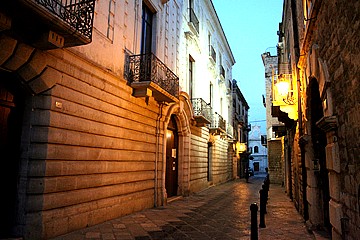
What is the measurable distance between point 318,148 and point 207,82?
489 inches

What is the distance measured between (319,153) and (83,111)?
5.74 meters

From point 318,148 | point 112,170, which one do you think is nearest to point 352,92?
point 318,148

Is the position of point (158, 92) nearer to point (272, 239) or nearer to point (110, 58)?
point (110, 58)

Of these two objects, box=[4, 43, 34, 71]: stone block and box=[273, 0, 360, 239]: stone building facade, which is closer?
box=[273, 0, 360, 239]: stone building facade

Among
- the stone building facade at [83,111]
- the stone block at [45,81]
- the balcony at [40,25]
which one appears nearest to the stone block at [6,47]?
the stone building facade at [83,111]

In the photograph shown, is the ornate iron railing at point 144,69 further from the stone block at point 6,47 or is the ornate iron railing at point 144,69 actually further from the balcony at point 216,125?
the balcony at point 216,125

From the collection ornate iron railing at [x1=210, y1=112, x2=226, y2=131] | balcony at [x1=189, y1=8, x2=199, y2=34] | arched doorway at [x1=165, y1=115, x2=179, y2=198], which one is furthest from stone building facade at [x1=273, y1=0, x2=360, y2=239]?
ornate iron railing at [x1=210, y1=112, x2=226, y2=131]

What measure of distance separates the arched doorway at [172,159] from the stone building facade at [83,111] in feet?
0.16

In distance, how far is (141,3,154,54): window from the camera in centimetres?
989

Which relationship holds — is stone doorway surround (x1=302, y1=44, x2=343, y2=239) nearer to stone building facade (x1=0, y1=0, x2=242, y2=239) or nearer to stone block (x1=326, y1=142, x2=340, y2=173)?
stone block (x1=326, y1=142, x2=340, y2=173)

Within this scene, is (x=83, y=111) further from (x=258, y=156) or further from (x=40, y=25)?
(x=258, y=156)

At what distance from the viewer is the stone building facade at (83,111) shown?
16.3 ft

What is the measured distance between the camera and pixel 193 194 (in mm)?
13688

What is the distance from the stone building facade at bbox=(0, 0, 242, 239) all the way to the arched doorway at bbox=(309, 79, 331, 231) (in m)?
4.63
